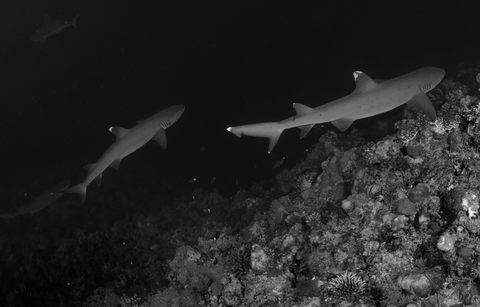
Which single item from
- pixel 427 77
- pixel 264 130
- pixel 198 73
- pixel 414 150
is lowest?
pixel 198 73

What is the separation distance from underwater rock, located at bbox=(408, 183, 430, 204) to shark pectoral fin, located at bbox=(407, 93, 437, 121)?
1.06 m

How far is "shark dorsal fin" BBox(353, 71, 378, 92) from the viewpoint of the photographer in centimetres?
548

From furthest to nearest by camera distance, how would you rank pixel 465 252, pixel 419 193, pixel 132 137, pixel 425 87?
pixel 132 137 < pixel 425 87 < pixel 419 193 < pixel 465 252

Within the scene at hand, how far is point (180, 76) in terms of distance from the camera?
214ft

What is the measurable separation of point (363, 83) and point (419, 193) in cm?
255

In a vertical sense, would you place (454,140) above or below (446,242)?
above

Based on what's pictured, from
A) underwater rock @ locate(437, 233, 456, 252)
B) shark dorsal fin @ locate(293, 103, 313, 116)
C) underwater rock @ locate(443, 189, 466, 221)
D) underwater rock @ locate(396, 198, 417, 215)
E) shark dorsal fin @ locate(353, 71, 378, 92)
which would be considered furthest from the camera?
shark dorsal fin @ locate(293, 103, 313, 116)

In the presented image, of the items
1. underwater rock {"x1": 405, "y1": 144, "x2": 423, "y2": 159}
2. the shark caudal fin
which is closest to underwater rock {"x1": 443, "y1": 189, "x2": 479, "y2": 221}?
underwater rock {"x1": 405, "y1": 144, "x2": 423, "y2": 159}

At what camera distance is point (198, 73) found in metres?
62.5

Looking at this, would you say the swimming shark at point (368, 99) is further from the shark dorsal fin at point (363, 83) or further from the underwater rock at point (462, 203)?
the underwater rock at point (462, 203)

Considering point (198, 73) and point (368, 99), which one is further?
point (198, 73)

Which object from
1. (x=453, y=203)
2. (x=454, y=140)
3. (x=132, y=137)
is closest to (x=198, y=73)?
(x=132, y=137)

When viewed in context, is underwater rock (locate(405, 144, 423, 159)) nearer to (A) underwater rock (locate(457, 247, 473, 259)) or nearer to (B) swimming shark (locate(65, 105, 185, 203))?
(A) underwater rock (locate(457, 247, 473, 259))

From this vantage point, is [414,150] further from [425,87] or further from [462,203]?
[425,87]
